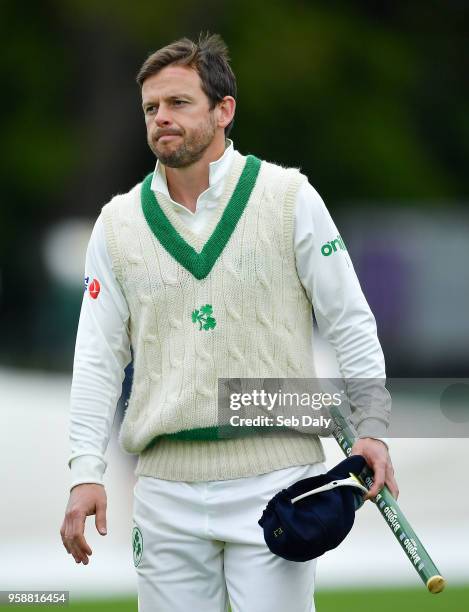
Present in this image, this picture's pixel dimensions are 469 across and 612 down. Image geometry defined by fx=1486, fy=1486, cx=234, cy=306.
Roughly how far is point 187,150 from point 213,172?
0.35 ft

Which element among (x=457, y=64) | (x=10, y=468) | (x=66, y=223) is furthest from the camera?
(x=457, y=64)

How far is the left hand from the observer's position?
4.06m

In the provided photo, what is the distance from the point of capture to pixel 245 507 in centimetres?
419

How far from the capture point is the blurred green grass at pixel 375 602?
697 centimetres

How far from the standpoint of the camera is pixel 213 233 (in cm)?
434

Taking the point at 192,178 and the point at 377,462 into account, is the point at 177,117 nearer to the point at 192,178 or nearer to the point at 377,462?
the point at 192,178

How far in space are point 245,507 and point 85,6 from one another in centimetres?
1607

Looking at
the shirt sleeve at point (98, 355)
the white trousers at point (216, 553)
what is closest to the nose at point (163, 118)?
the shirt sleeve at point (98, 355)

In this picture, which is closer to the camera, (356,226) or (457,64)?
(356,226)

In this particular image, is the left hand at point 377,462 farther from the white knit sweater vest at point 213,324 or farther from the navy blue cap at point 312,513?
the white knit sweater vest at point 213,324

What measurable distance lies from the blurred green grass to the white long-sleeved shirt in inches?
104

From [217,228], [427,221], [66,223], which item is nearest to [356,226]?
[427,221]

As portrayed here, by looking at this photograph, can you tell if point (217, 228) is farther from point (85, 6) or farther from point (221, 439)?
point (85, 6)

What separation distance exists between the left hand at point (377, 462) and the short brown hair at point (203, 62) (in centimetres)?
111
